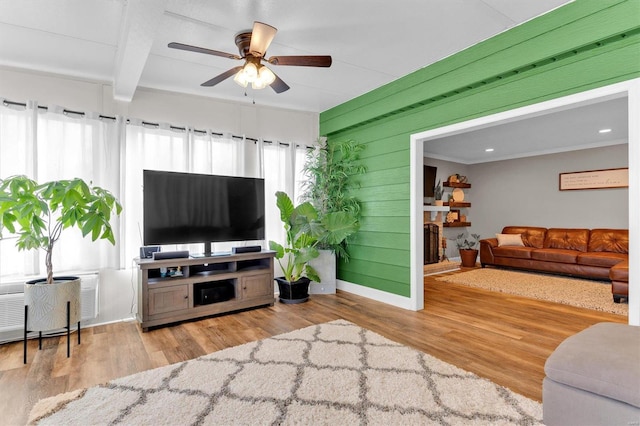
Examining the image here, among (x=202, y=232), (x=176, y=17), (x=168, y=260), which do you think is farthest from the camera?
(x=202, y=232)

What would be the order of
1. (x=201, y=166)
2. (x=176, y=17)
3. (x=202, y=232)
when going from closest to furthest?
(x=176, y=17), (x=202, y=232), (x=201, y=166)

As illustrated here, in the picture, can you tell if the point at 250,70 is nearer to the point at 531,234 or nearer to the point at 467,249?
the point at 467,249

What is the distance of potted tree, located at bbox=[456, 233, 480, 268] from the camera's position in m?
7.09

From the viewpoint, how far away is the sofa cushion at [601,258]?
5203mm

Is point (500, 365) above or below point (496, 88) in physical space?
below

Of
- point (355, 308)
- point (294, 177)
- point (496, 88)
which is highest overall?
point (496, 88)

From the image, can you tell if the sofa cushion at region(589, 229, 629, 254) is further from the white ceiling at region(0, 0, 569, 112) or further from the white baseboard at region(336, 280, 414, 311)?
the white ceiling at region(0, 0, 569, 112)

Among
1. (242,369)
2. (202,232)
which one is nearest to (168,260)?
(202,232)

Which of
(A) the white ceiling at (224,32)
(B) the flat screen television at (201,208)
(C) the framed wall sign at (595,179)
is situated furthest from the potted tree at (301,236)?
(C) the framed wall sign at (595,179)

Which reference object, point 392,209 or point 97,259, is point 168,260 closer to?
point 97,259

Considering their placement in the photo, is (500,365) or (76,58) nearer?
(500,365)

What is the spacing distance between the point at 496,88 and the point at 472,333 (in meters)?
2.30

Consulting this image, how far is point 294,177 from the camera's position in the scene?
4.84 meters

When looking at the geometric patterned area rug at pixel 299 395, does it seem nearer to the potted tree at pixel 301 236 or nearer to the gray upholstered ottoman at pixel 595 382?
the gray upholstered ottoman at pixel 595 382
